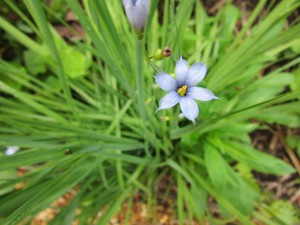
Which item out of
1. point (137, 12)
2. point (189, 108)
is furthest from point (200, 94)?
point (137, 12)

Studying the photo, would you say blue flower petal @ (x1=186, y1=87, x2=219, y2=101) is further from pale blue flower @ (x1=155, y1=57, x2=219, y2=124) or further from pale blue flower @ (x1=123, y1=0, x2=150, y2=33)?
pale blue flower @ (x1=123, y1=0, x2=150, y2=33)

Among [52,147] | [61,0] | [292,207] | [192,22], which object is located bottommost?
[292,207]

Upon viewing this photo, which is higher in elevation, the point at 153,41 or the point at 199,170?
the point at 153,41

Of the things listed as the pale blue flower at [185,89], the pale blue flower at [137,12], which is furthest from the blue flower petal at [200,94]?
the pale blue flower at [137,12]

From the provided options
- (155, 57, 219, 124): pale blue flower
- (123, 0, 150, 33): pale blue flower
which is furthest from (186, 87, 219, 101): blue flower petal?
(123, 0, 150, 33): pale blue flower

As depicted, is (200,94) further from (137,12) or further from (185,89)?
(137,12)

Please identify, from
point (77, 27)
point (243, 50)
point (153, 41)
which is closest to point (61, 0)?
point (77, 27)

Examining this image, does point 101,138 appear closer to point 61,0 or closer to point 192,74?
point 192,74
